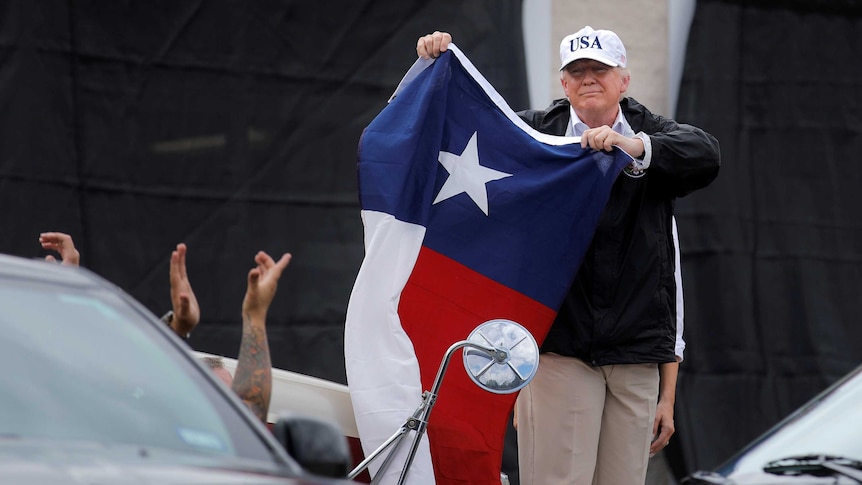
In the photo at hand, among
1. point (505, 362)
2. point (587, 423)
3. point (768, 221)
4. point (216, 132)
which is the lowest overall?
point (587, 423)

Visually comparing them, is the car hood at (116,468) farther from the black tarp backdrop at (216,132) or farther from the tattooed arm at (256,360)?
the black tarp backdrop at (216,132)

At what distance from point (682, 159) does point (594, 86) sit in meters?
0.45

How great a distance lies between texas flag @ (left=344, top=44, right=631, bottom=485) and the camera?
499 centimetres

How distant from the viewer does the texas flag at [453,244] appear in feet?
16.4

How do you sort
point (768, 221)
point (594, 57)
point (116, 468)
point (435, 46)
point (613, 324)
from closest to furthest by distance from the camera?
point (116, 468) → point (613, 324) → point (594, 57) → point (435, 46) → point (768, 221)

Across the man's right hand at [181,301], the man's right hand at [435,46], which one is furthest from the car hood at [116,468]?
the man's right hand at [435,46]

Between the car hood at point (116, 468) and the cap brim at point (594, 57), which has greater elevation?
the cap brim at point (594, 57)

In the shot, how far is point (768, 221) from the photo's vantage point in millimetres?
8078

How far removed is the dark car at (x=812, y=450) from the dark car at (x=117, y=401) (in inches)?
45.3

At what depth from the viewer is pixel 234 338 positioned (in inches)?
283

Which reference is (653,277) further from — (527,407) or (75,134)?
(75,134)

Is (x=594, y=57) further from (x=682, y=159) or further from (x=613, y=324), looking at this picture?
(x=613, y=324)

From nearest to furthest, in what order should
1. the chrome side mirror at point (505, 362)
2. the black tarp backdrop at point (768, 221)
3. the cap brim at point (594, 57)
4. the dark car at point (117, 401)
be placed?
the dark car at point (117, 401)
the chrome side mirror at point (505, 362)
the cap brim at point (594, 57)
the black tarp backdrop at point (768, 221)

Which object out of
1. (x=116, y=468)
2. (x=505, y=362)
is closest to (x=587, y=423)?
(x=505, y=362)
